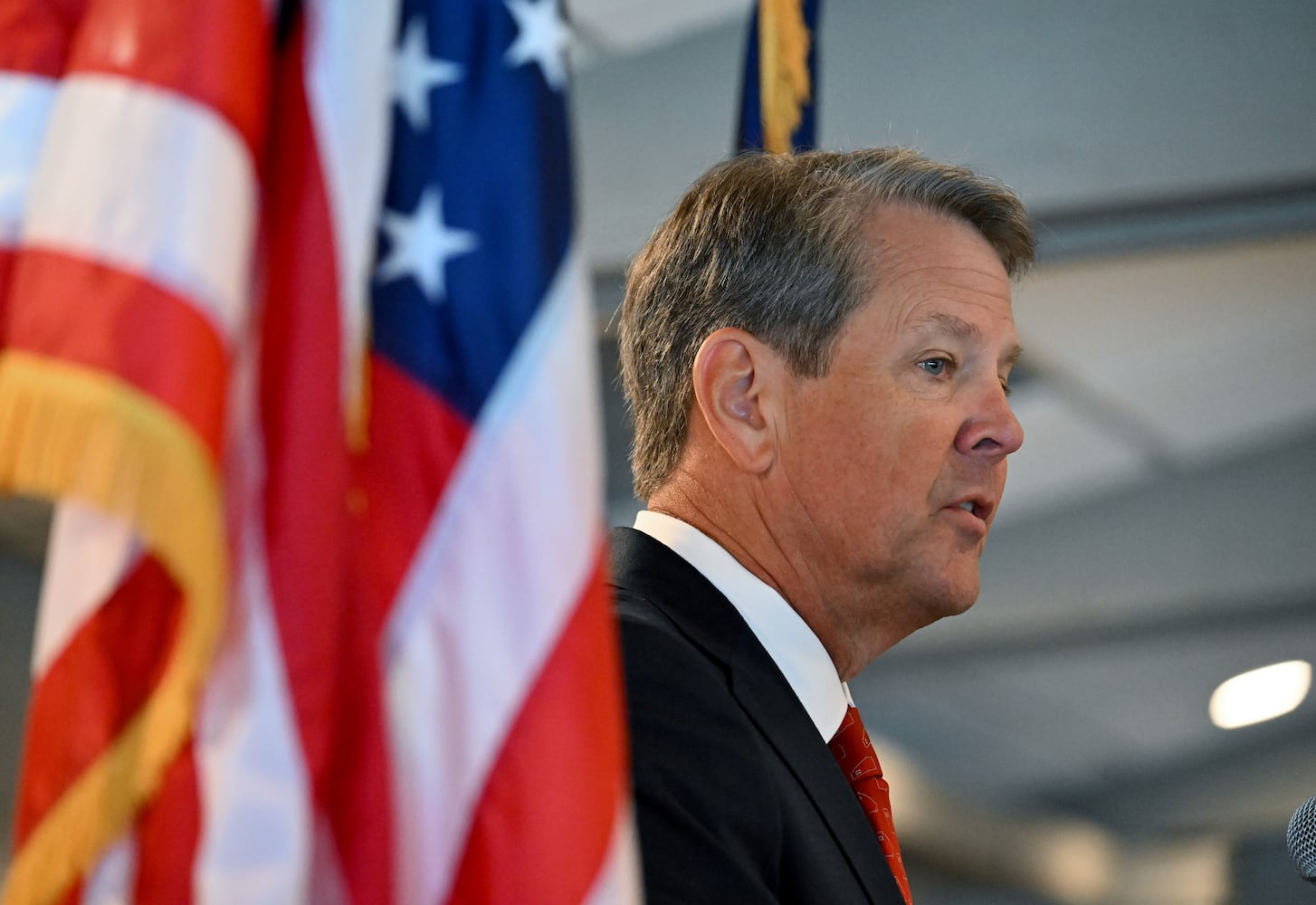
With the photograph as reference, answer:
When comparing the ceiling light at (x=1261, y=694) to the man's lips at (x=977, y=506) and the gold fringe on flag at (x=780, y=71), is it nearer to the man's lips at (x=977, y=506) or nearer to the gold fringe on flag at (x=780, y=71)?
the gold fringe on flag at (x=780, y=71)

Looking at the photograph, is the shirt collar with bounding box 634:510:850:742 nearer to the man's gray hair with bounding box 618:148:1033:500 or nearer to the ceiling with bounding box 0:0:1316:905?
the man's gray hair with bounding box 618:148:1033:500

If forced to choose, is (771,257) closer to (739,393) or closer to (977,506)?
(739,393)

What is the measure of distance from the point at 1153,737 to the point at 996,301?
→ 6.21m

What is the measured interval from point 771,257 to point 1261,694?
20.3 feet

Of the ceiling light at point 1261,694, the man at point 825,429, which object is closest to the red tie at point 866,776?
the man at point 825,429

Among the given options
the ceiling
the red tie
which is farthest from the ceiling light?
the red tie

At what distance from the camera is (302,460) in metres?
0.88

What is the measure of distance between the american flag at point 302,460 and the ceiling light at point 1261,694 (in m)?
6.69

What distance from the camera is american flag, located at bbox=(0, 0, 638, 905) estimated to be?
0.83 metres

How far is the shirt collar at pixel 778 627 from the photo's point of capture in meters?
1.56

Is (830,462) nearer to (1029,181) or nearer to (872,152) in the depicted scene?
(872,152)

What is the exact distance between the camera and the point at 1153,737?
7273 millimetres

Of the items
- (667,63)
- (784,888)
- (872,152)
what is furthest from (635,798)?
(667,63)

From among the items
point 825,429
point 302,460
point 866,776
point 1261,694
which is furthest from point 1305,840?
point 1261,694
